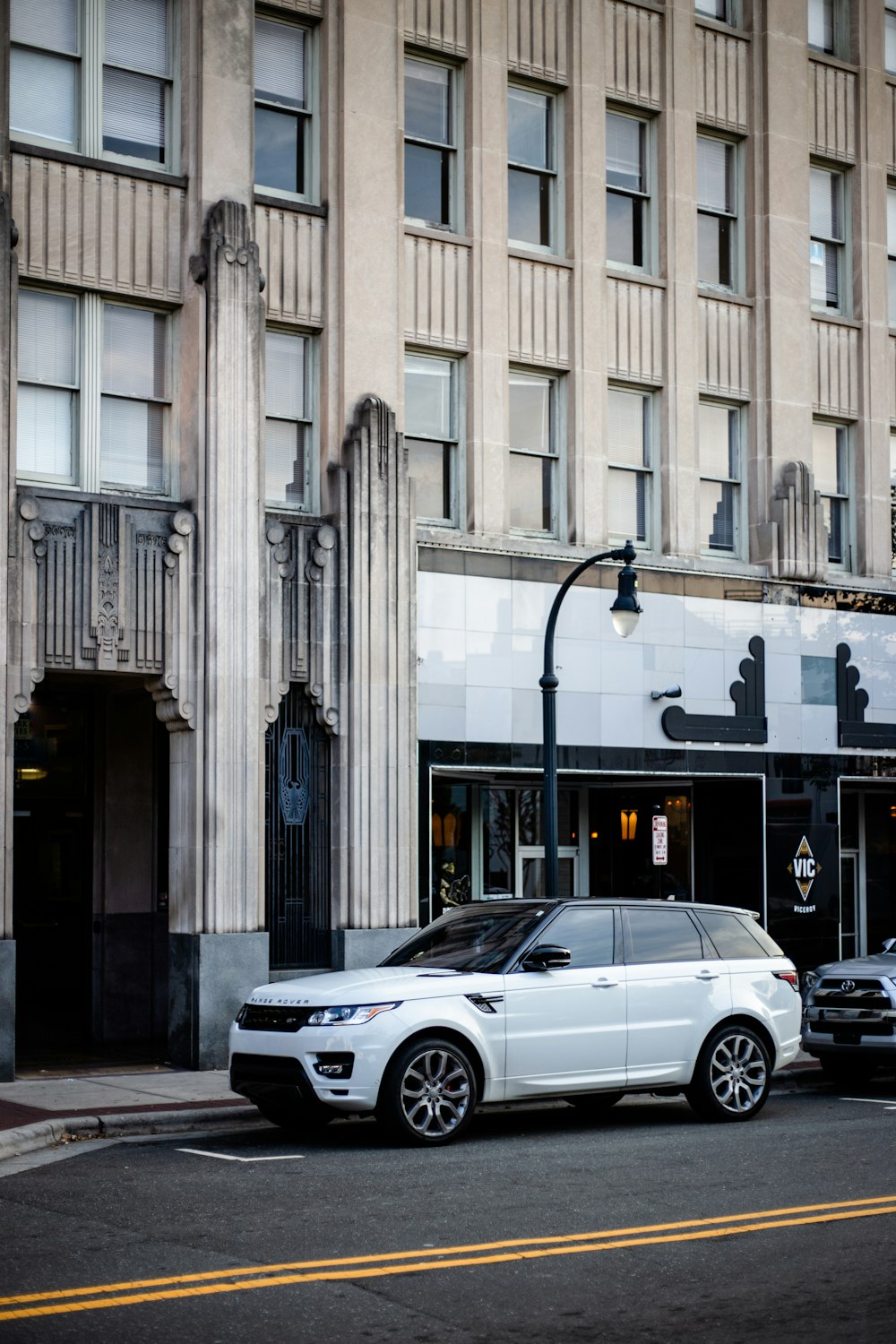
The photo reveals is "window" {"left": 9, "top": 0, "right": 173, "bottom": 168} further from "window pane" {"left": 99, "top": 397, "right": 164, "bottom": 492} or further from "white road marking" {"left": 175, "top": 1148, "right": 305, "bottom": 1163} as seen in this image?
"white road marking" {"left": 175, "top": 1148, "right": 305, "bottom": 1163}

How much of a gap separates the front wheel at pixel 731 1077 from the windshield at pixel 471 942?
185 cm

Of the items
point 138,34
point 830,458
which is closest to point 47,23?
point 138,34

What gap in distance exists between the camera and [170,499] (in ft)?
61.0

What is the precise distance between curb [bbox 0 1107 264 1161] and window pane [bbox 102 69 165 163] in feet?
33.1

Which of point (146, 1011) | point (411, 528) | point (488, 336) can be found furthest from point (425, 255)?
point (146, 1011)

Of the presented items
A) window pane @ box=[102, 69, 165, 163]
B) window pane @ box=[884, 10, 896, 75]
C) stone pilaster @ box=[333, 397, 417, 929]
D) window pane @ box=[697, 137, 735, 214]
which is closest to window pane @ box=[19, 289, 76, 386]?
window pane @ box=[102, 69, 165, 163]

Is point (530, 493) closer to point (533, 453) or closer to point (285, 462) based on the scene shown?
point (533, 453)

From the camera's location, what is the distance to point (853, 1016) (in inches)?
648

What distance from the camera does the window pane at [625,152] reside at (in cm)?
2320

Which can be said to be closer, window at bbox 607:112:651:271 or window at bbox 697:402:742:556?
window at bbox 607:112:651:271

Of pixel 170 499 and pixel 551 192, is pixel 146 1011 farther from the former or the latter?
pixel 551 192

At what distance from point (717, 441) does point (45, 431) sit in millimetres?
9860

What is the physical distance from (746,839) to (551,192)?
8819mm

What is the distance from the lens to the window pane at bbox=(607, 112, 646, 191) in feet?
76.1
